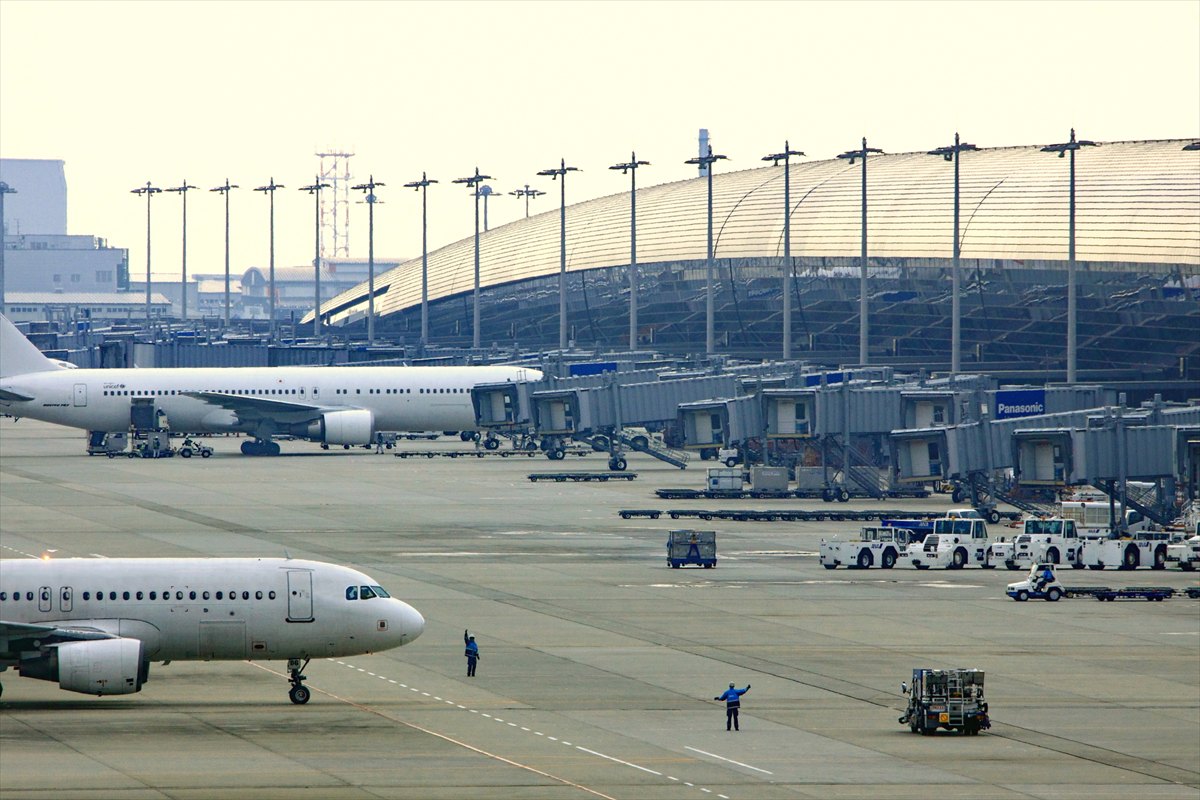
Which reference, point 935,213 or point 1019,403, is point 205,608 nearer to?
point 1019,403

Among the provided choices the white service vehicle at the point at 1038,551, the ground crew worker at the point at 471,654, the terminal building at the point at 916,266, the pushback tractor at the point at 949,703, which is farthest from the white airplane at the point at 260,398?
the pushback tractor at the point at 949,703

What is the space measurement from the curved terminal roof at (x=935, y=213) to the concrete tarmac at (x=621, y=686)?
224 ft

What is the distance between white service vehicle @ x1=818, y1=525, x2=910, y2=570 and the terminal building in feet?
205

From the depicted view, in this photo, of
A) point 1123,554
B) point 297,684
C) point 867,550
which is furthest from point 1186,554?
point 297,684

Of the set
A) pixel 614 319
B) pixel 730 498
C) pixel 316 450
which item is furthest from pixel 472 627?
pixel 614 319

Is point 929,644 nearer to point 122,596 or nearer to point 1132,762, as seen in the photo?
point 1132,762

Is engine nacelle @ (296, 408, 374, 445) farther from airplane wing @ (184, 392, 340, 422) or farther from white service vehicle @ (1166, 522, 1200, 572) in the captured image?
white service vehicle @ (1166, 522, 1200, 572)

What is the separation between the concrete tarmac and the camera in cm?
3509

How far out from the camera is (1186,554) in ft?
227

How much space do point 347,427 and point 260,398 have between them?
551 centimetres

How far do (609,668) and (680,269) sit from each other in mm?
131970

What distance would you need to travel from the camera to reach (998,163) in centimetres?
16062

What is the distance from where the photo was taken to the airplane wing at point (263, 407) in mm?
113312

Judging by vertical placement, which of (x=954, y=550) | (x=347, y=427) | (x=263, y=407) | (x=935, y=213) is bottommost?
(x=954, y=550)
